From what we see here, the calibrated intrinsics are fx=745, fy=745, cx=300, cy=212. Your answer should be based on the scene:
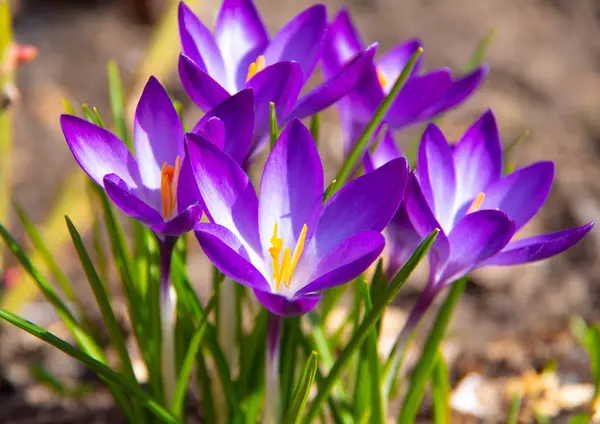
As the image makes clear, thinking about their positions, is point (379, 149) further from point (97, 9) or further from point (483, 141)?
point (97, 9)

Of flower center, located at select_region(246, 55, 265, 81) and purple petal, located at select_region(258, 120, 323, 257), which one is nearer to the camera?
purple petal, located at select_region(258, 120, 323, 257)

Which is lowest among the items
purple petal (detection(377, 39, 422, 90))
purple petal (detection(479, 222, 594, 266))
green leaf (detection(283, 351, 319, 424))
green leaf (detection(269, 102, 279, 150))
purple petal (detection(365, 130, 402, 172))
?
green leaf (detection(283, 351, 319, 424))

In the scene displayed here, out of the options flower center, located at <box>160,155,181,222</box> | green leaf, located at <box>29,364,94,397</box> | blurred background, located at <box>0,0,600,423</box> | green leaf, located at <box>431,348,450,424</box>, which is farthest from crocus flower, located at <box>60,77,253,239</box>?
blurred background, located at <box>0,0,600,423</box>

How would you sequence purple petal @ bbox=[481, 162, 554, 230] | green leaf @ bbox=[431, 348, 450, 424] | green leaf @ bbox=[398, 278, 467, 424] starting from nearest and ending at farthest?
purple petal @ bbox=[481, 162, 554, 230] → green leaf @ bbox=[398, 278, 467, 424] → green leaf @ bbox=[431, 348, 450, 424]

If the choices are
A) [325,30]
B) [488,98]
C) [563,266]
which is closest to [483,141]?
[325,30]

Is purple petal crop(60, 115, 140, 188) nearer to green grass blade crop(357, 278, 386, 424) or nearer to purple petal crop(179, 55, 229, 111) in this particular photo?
purple petal crop(179, 55, 229, 111)

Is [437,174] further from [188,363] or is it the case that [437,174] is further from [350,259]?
[188,363]
